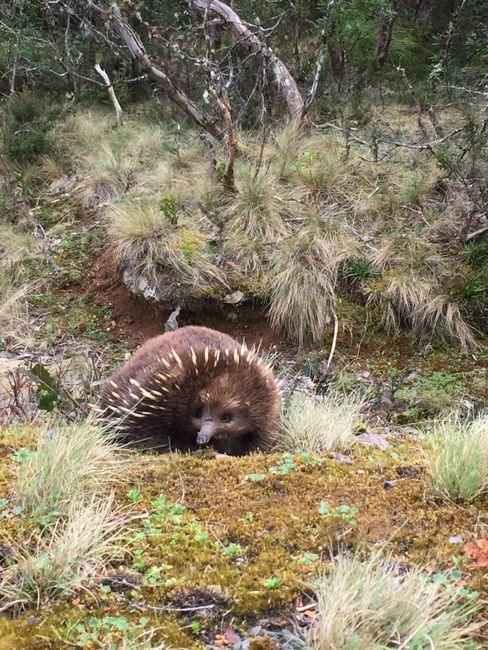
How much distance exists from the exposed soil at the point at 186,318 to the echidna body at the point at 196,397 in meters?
2.80

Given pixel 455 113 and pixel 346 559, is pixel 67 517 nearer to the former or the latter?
pixel 346 559

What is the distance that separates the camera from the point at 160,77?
8.72m

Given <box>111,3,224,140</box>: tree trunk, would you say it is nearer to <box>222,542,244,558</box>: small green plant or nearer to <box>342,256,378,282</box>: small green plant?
<box>342,256,378,282</box>: small green plant

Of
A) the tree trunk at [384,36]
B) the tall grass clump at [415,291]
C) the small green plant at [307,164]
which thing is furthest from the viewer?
the tree trunk at [384,36]

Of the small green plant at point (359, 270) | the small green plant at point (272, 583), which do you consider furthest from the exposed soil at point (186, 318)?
the small green plant at point (272, 583)

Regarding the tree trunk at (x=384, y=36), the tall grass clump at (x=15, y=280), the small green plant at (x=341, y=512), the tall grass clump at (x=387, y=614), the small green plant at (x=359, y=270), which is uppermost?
the tree trunk at (x=384, y=36)

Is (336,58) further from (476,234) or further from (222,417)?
(222,417)

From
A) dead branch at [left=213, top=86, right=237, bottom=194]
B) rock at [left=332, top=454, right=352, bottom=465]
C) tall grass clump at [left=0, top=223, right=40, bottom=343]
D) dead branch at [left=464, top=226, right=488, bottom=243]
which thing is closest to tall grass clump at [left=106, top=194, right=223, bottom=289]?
dead branch at [left=213, top=86, right=237, bottom=194]

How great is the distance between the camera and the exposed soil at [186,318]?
24.2 ft

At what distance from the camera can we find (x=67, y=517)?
2.61m

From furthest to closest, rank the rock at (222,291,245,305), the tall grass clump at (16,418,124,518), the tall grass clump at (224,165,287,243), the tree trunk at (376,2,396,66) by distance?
the tree trunk at (376,2,396,66) → the tall grass clump at (224,165,287,243) → the rock at (222,291,245,305) → the tall grass clump at (16,418,124,518)

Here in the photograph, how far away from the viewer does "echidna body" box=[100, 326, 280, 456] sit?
4.06 metres

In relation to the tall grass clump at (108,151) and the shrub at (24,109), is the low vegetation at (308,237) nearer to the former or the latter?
the tall grass clump at (108,151)

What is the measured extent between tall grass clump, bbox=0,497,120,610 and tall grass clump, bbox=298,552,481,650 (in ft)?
2.80
